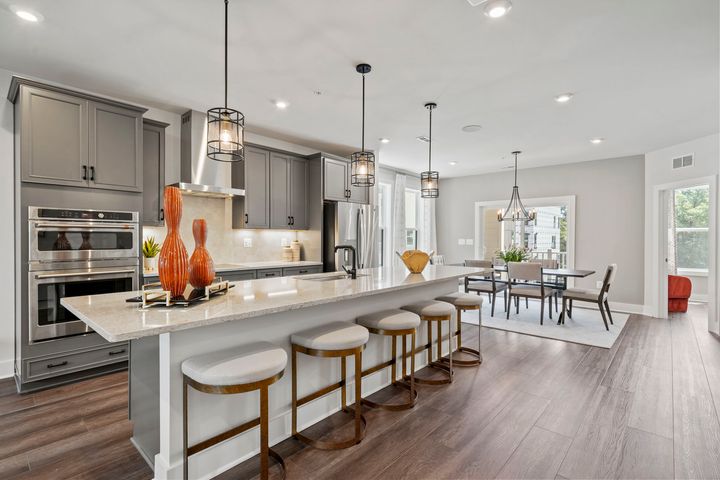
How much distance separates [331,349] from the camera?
Answer: 2066 mm

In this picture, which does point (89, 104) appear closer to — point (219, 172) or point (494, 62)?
point (219, 172)

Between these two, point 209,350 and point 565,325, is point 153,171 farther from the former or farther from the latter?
point 565,325

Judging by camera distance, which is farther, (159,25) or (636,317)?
(636,317)

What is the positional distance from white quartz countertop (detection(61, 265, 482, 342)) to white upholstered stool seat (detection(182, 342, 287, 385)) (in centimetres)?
21

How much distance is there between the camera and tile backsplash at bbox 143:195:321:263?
14.0 ft

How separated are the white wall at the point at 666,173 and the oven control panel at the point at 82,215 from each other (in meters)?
7.00

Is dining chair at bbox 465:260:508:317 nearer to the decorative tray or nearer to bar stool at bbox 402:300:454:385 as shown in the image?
bar stool at bbox 402:300:454:385

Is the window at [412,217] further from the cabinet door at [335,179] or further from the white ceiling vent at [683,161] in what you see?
the white ceiling vent at [683,161]

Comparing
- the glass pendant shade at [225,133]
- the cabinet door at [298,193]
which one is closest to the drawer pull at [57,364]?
the glass pendant shade at [225,133]

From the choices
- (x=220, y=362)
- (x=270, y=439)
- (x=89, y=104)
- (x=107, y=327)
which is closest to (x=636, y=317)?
(x=270, y=439)

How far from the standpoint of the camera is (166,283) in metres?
1.78

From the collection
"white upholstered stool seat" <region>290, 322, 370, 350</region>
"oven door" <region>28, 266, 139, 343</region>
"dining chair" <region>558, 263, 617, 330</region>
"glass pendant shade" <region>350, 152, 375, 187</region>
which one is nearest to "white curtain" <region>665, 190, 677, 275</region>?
"dining chair" <region>558, 263, 617, 330</region>

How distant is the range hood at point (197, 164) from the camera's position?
3963 mm

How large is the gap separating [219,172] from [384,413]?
314 centimetres
